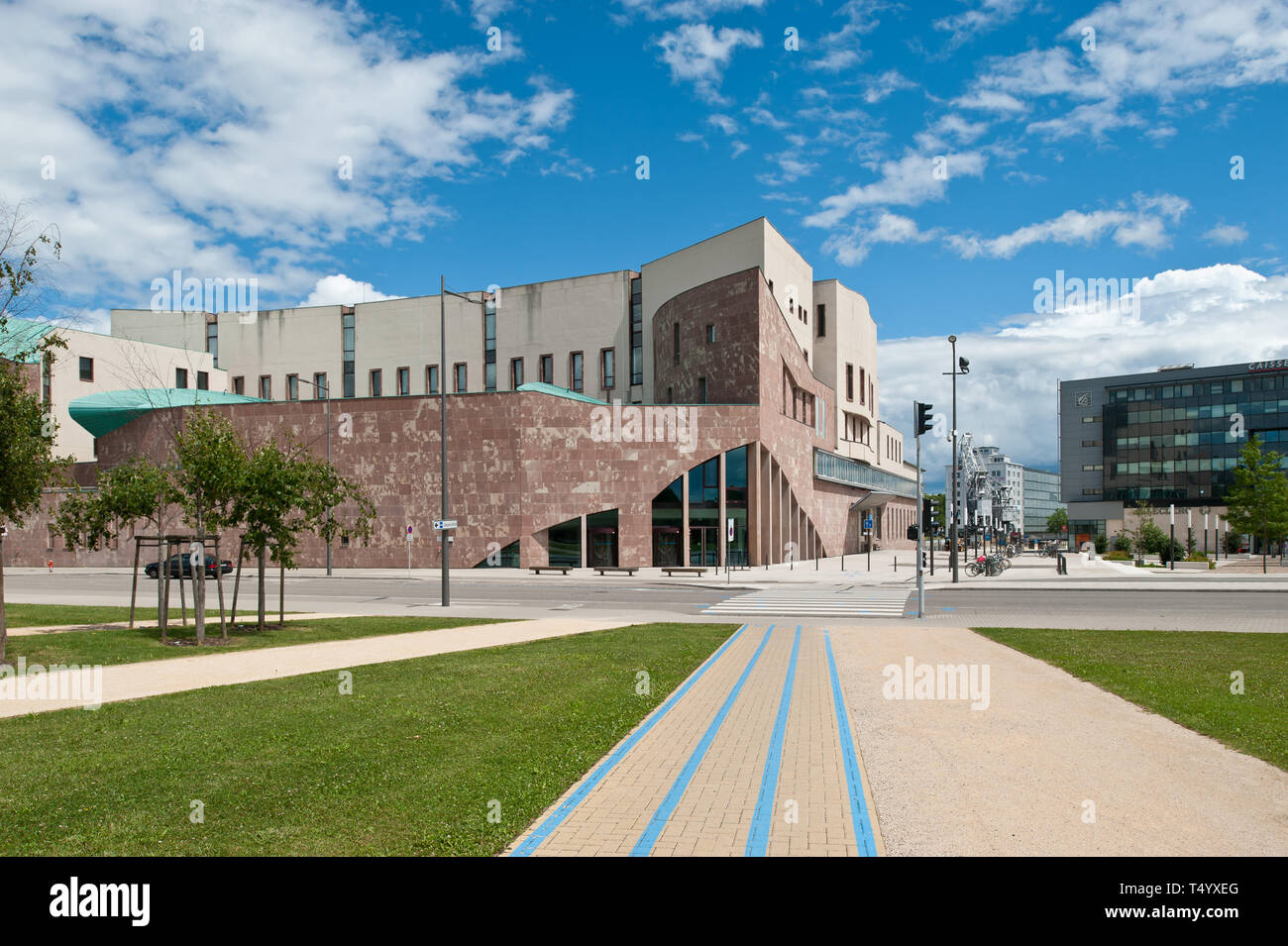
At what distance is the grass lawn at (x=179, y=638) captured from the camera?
562 inches

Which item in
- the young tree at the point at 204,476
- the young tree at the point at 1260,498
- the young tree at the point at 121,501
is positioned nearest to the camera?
the young tree at the point at 204,476

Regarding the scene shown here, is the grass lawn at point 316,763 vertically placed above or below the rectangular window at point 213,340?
below

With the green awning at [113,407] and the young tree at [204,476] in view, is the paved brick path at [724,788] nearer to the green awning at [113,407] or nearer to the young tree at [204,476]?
the young tree at [204,476]

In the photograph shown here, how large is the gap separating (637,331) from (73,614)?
48271mm

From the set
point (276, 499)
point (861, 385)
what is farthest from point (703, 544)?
point (861, 385)

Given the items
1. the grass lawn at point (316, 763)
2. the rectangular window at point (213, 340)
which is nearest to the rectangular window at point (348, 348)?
the rectangular window at point (213, 340)

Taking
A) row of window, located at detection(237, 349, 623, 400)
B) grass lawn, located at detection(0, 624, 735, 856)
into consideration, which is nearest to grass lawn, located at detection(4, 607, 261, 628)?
grass lawn, located at detection(0, 624, 735, 856)

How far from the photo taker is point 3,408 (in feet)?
44.1

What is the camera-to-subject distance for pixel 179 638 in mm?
17250

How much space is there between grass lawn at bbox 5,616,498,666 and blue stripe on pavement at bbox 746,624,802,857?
35.7 feet

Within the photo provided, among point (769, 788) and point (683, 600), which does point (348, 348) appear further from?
point (769, 788)

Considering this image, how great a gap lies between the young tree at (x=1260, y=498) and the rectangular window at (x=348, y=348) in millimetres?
72085

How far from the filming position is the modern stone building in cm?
4600
